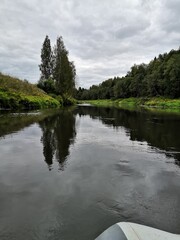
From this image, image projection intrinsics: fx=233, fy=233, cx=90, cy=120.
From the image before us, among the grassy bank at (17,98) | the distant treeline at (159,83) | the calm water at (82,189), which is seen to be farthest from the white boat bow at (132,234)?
the distant treeline at (159,83)

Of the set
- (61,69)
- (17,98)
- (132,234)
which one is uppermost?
(61,69)

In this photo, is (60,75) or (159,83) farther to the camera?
(159,83)

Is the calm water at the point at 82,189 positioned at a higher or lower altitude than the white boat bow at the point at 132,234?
lower

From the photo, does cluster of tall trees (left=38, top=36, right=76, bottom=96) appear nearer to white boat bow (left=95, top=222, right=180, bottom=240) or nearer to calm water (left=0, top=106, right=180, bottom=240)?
calm water (left=0, top=106, right=180, bottom=240)

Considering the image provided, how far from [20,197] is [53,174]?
1.74 m

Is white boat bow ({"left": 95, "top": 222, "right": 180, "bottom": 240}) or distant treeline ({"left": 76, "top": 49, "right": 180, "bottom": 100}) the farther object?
distant treeline ({"left": 76, "top": 49, "right": 180, "bottom": 100})

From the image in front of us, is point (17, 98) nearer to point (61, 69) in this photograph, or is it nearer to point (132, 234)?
point (61, 69)

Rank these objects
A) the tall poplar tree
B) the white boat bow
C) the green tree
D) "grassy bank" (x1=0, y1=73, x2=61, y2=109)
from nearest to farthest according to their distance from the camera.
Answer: the white boat bow < "grassy bank" (x1=0, y1=73, x2=61, y2=109) < the green tree < the tall poplar tree

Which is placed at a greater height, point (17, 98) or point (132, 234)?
point (17, 98)

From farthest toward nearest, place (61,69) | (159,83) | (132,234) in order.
A: (159,83)
(61,69)
(132,234)

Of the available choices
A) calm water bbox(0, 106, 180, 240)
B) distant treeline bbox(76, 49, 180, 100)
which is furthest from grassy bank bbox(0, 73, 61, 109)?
distant treeline bbox(76, 49, 180, 100)

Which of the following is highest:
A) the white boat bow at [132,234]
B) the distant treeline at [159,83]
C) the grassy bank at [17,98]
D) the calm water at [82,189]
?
the distant treeline at [159,83]

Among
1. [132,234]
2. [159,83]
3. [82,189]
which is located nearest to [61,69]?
[159,83]

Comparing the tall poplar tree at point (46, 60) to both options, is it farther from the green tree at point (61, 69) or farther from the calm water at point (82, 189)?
the calm water at point (82, 189)
